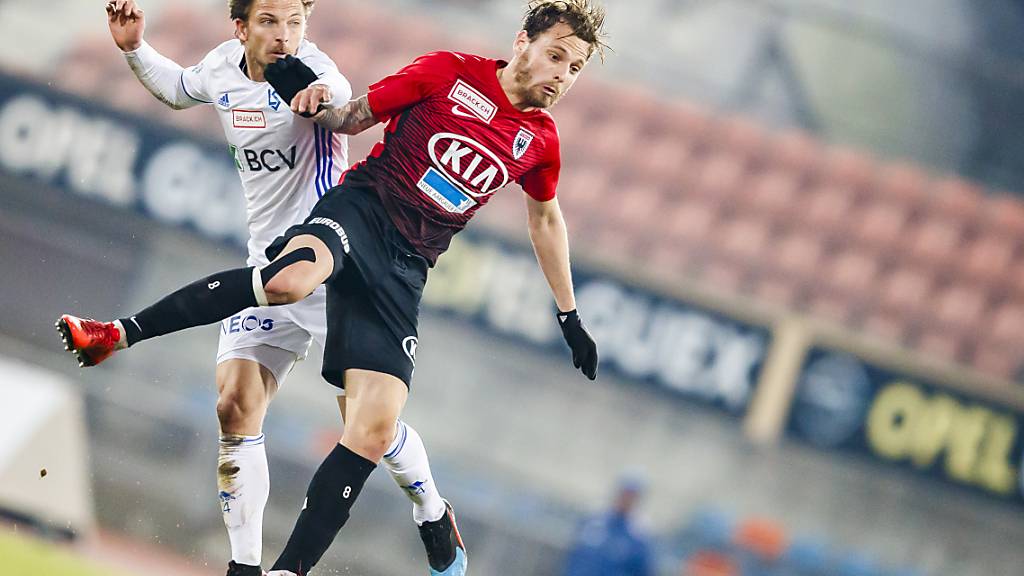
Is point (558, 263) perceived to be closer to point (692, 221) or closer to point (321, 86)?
point (321, 86)

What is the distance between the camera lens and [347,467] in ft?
11.8

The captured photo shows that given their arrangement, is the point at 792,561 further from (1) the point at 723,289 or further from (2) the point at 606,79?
(2) the point at 606,79

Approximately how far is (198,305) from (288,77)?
0.74 meters

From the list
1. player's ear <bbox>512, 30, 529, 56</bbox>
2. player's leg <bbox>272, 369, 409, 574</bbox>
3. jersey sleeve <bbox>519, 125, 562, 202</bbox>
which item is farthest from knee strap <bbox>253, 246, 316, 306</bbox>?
player's ear <bbox>512, 30, 529, 56</bbox>

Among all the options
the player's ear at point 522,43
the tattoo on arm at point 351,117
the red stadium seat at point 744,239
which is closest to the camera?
the tattoo on arm at point 351,117

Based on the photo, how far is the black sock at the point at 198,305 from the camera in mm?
3525

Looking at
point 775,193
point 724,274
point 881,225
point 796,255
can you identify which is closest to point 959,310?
point 881,225

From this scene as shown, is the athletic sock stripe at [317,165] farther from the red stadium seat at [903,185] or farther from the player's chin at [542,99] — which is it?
the red stadium seat at [903,185]

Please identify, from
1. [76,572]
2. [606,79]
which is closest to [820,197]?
[606,79]

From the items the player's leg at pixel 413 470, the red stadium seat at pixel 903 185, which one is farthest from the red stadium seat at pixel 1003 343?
the player's leg at pixel 413 470

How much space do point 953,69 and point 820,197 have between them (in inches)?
76.8

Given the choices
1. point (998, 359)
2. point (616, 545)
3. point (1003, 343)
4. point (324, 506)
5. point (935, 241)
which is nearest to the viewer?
point (324, 506)

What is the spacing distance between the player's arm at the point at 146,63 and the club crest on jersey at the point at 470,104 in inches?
36.1

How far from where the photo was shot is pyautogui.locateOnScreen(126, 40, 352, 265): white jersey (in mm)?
3945
